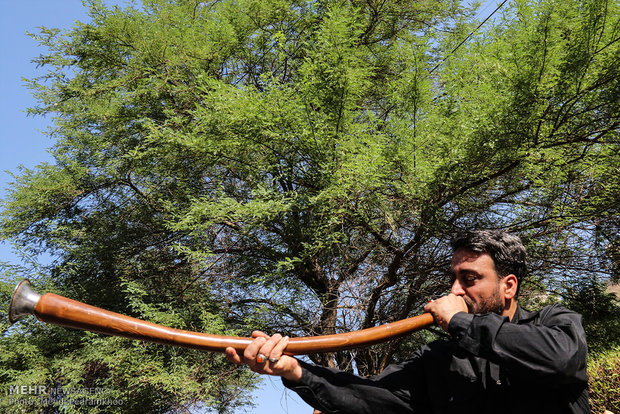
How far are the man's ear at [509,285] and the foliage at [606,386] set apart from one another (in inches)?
144

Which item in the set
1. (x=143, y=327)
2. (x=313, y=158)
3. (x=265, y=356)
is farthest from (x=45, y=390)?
(x=265, y=356)

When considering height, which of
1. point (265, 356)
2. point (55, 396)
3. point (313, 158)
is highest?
point (313, 158)

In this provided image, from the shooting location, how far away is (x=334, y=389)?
1907 mm

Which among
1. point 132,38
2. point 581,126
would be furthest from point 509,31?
point 132,38

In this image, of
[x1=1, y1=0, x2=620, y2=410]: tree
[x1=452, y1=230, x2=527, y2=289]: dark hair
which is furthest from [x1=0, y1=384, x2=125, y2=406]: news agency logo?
[x1=452, y1=230, x2=527, y2=289]: dark hair

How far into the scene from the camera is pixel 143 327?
5.45 ft

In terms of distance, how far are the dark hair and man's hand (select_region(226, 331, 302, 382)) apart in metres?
0.86

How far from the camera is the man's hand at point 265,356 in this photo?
172 cm

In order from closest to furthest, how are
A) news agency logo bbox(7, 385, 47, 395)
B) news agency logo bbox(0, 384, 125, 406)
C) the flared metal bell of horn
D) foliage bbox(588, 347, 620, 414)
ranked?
the flared metal bell of horn
foliage bbox(588, 347, 620, 414)
news agency logo bbox(0, 384, 125, 406)
news agency logo bbox(7, 385, 47, 395)

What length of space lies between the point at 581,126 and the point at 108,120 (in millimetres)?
8147

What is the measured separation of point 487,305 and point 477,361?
0.23 m

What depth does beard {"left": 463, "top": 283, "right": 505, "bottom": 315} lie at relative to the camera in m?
1.91

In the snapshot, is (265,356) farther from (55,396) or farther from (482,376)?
(55,396)

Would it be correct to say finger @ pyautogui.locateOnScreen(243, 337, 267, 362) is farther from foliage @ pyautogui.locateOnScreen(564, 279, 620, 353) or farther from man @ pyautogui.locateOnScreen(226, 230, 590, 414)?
foliage @ pyautogui.locateOnScreen(564, 279, 620, 353)
